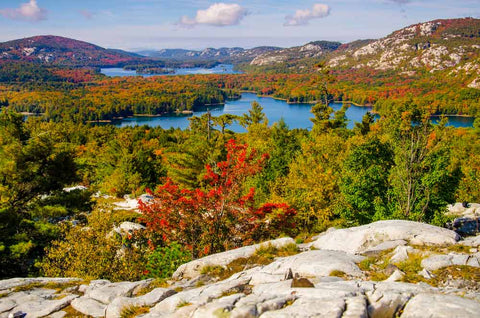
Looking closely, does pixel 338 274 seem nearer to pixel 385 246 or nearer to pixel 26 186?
pixel 385 246

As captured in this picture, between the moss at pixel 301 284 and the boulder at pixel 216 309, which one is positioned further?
the moss at pixel 301 284

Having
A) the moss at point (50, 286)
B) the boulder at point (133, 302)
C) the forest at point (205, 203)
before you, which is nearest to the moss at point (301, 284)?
the boulder at point (133, 302)

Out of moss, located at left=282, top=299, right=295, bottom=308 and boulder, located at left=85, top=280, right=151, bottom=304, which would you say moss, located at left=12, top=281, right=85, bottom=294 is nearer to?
boulder, located at left=85, top=280, right=151, bottom=304

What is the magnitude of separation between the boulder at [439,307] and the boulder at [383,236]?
4438mm

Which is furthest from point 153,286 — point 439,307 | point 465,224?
point 465,224

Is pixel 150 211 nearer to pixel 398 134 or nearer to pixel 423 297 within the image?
pixel 423 297

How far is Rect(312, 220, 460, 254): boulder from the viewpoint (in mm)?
9297

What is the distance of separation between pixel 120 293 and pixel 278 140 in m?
27.7

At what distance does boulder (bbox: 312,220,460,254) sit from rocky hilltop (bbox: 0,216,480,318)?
0.09 ft

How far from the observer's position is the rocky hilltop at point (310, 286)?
5.12 meters

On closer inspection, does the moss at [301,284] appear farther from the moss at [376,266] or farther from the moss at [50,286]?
the moss at [50,286]

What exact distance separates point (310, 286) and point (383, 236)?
4.92 m

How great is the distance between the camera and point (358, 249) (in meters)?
9.71

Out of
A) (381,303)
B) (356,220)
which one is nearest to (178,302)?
(381,303)
